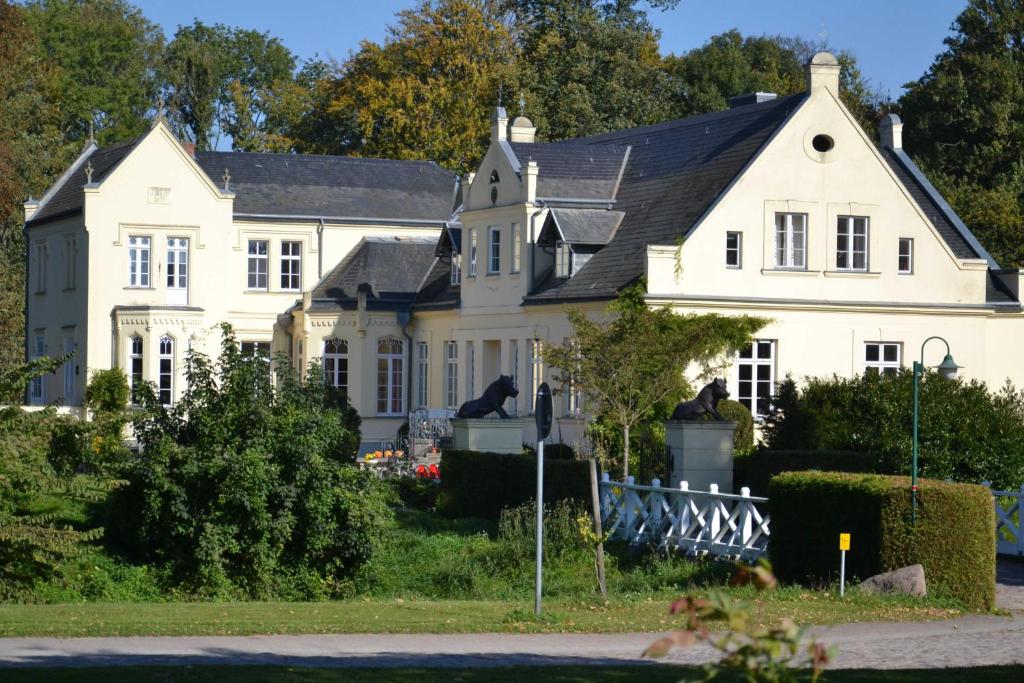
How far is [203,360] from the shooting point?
24938mm

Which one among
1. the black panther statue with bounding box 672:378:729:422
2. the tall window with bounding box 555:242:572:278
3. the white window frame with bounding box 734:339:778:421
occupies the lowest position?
the black panther statue with bounding box 672:378:729:422

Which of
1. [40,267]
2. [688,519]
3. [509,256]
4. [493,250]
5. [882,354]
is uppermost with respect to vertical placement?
[40,267]

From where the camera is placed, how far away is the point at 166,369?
1805 inches

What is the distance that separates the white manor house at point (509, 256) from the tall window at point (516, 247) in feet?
0.24

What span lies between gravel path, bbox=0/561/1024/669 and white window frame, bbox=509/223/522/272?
2407cm

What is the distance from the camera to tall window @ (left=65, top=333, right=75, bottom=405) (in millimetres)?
47625

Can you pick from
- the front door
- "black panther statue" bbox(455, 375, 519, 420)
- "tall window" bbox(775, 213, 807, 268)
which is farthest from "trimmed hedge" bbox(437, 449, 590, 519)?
the front door

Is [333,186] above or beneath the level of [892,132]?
beneath

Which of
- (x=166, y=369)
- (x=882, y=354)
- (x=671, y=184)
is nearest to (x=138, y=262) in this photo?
(x=166, y=369)

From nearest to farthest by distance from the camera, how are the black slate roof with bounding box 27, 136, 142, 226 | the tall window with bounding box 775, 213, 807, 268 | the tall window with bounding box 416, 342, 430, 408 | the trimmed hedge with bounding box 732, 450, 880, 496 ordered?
the trimmed hedge with bounding box 732, 450, 880, 496, the tall window with bounding box 775, 213, 807, 268, the tall window with bounding box 416, 342, 430, 408, the black slate roof with bounding box 27, 136, 142, 226

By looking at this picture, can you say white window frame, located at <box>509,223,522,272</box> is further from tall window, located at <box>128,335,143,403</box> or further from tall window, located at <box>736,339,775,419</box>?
tall window, located at <box>128,335,143,403</box>

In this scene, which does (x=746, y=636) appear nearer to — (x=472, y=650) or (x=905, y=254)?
(x=472, y=650)

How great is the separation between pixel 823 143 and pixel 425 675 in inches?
1037

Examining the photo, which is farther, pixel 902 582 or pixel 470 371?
pixel 470 371
